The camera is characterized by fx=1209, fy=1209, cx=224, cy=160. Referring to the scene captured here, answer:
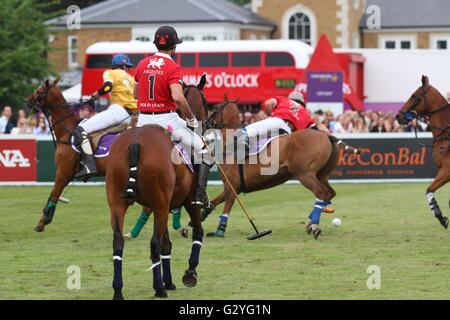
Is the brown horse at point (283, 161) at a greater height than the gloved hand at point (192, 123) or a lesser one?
lesser

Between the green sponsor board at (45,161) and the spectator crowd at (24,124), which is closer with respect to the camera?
the green sponsor board at (45,161)

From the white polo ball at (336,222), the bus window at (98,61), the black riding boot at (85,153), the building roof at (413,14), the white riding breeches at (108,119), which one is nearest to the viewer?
the white riding breeches at (108,119)

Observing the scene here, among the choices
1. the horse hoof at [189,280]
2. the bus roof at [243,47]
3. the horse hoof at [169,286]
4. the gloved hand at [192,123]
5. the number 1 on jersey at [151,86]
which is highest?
the bus roof at [243,47]

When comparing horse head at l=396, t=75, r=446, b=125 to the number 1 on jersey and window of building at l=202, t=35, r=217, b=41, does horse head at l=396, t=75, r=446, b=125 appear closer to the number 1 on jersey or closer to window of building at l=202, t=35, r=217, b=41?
the number 1 on jersey

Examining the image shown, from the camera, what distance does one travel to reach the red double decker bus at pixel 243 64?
1740 inches

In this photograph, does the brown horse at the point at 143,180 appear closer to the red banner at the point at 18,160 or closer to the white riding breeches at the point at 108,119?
the white riding breeches at the point at 108,119

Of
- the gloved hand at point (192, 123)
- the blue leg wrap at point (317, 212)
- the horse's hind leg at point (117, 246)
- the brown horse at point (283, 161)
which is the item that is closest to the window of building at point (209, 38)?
the brown horse at point (283, 161)

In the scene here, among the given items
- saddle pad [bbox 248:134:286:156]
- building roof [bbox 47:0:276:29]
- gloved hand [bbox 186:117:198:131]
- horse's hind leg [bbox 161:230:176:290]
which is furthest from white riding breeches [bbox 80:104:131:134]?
building roof [bbox 47:0:276:29]

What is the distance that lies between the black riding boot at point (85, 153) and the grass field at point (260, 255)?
0.88m

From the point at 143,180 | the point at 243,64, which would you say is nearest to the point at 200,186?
the point at 143,180

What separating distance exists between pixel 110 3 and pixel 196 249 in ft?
166

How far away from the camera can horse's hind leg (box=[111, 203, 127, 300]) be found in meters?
11.2

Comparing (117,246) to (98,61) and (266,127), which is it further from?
(98,61)
